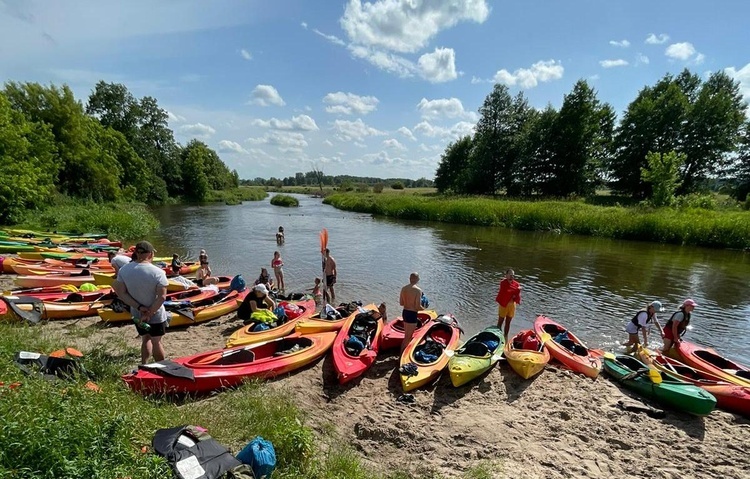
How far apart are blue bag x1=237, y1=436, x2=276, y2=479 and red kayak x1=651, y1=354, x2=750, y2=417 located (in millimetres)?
7885

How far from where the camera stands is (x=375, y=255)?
21.4 meters

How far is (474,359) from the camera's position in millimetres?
7586

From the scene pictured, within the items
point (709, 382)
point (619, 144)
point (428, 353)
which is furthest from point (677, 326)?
point (619, 144)

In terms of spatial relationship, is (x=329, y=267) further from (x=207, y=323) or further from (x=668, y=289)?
(x=668, y=289)

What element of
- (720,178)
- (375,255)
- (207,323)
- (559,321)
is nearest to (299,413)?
(207,323)

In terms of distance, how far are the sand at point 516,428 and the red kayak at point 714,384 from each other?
23cm

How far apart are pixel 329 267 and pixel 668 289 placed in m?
14.3

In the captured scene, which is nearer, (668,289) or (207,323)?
(207,323)

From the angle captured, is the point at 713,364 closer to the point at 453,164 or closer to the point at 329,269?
the point at 329,269

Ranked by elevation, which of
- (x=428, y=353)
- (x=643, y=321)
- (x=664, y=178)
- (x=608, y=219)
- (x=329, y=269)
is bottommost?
(x=428, y=353)

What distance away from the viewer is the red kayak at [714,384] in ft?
22.0

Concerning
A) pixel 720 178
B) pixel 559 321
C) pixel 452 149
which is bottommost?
pixel 559 321

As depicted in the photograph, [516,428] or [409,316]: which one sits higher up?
[409,316]

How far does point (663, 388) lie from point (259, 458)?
24.0 ft
